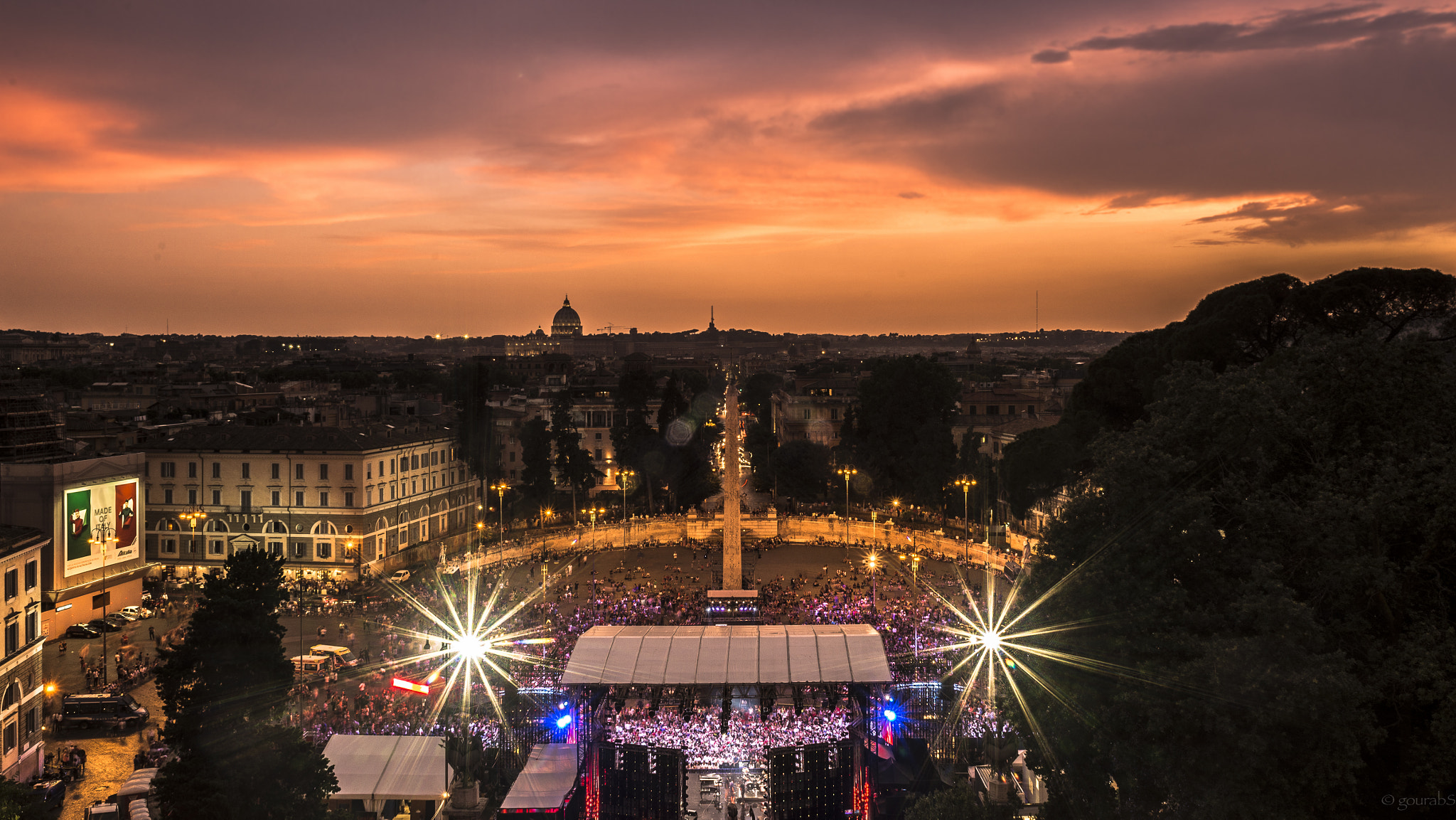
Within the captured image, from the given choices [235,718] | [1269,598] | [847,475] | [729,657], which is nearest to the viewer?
[1269,598]

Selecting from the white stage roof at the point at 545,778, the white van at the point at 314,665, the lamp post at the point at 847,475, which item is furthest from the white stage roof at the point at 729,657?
the lamp post at the point at 847,475

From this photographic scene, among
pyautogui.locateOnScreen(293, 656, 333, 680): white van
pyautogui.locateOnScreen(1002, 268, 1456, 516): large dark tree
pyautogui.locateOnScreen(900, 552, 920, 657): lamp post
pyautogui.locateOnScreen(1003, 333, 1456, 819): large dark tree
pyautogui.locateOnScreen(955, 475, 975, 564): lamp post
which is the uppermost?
pyautogui.locateOnScreen(1002, 268, 1456, 516): large dark tree

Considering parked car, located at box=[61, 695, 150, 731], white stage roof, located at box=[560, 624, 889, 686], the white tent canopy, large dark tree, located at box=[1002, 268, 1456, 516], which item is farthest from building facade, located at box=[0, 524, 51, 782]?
large dark tree, located at box=[1002, 268, 1456, 516]

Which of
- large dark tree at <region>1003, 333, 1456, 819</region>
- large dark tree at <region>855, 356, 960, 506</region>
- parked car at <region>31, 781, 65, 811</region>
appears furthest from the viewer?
large dark tree at <region>855, 356, 960, 506</region>

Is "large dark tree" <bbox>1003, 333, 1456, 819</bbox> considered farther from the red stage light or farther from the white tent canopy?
the red stage light

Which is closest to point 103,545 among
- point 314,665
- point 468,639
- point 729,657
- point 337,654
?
point 314,665

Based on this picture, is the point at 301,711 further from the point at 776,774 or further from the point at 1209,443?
the point at 1209,443

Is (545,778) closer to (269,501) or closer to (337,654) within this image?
(337,654)
